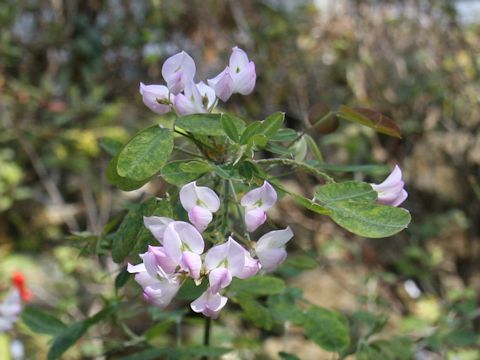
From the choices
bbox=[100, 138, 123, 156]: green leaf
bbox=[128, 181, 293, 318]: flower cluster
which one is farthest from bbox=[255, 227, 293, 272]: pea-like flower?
bbox=[100, 138, 123, 156]: green leaf

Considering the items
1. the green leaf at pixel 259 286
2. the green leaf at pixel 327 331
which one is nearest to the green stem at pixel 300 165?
the green leaf at pixel 259 286

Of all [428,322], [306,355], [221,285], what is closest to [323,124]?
[221,285]

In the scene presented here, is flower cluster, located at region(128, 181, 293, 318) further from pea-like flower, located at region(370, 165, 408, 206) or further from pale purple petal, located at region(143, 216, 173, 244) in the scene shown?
pea-like flower, located at region(370, 165, 408, 206)

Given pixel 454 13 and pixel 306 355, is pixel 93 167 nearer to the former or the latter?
pixel 306 355

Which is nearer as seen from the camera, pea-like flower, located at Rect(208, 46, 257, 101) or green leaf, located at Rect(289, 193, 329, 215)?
green leaf, located at Rect(289, 193, 329, 215)

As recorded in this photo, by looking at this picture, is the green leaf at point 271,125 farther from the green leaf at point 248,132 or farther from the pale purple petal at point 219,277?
the pale purple petal at point 219,277

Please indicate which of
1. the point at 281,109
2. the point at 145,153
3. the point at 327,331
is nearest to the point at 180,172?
the point at 145,153
